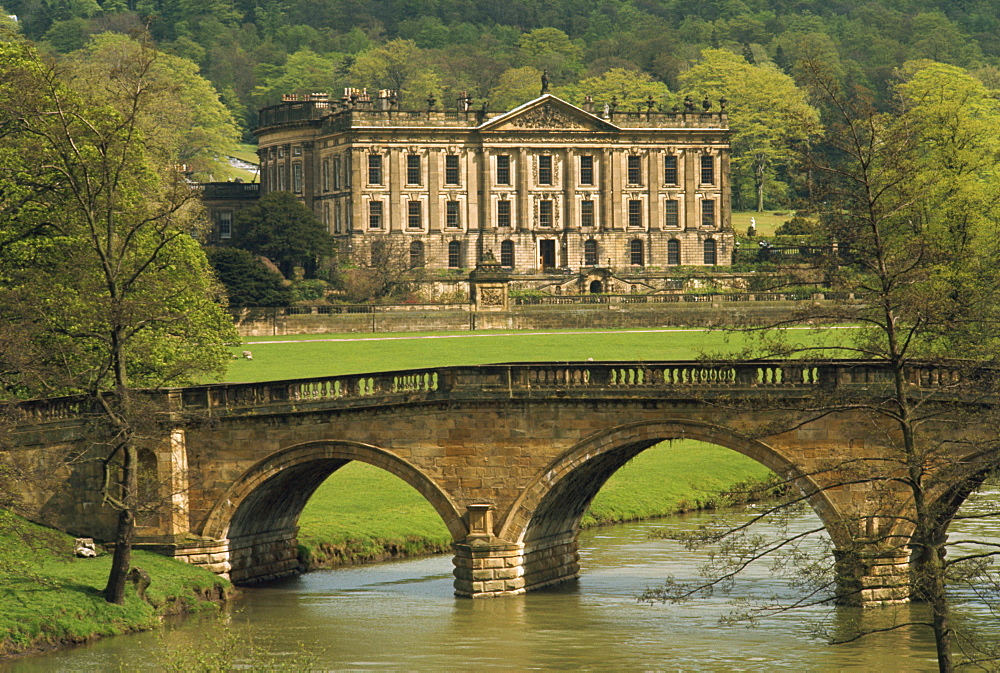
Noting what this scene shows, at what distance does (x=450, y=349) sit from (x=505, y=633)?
34.6m

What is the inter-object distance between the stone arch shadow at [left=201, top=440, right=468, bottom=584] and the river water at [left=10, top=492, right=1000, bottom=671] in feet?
2.65

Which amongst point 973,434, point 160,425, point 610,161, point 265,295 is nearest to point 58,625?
point 160,425

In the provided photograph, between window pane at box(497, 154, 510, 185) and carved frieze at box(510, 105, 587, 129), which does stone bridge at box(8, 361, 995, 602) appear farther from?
window pane at box(497, 154, 510, 185)

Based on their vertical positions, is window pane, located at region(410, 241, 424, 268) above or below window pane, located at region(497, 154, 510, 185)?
below

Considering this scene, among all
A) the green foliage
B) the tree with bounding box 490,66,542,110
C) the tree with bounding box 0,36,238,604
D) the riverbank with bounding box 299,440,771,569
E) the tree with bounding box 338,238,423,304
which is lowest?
the riverbank with bounding box 299,440,771,569

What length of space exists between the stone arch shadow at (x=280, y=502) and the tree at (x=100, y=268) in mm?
2347

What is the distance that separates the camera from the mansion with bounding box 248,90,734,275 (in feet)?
379

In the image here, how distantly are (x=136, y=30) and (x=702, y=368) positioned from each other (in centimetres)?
1422

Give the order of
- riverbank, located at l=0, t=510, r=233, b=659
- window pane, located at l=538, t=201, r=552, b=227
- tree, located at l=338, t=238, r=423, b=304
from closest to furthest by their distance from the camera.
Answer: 1. riverbank, located at l=0, t=510, r=233, b=659
2. tree, located at l=338, t=238, r=423, b=304
3. window pane, located at l=538, t=201, r=552, b=227

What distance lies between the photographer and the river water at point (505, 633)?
35.4 m

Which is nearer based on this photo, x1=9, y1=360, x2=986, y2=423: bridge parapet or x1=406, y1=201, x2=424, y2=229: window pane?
x1=9, y1=360, x2=986, y2=423: bridge parapet

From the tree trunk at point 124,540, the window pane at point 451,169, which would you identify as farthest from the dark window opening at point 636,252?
the tree trunk at point 124,540

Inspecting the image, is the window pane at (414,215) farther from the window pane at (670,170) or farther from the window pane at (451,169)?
the window pane at (670,170)

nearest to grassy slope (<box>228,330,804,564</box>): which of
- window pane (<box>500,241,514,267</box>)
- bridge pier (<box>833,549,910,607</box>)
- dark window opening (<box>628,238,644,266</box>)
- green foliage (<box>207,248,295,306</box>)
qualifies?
green foliage (<box>207,248,295,306</box>)
